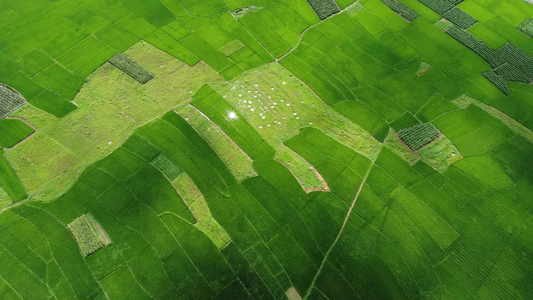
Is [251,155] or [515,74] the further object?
[515,74]

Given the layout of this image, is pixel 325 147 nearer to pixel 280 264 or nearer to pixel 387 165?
pixel 387 165

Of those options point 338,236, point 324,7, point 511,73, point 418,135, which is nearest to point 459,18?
point 511,73

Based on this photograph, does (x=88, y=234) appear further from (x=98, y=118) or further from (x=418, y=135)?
(x=418, y=135)

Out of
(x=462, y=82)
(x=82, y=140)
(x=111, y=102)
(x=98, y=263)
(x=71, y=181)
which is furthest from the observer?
(x=462, y=82)

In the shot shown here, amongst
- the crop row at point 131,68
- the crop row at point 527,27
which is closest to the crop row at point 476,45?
the crop row at point 527,27

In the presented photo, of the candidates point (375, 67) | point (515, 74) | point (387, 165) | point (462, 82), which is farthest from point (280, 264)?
point (515, 74)

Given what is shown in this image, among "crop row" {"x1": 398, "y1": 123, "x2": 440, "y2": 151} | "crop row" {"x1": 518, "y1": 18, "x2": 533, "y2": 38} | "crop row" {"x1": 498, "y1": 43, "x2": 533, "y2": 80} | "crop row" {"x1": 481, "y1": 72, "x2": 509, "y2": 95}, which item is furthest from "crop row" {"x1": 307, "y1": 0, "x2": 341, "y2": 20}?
"crop row" {"x1": 518, "y1": 18, "x2": 533, "y2": 38}
